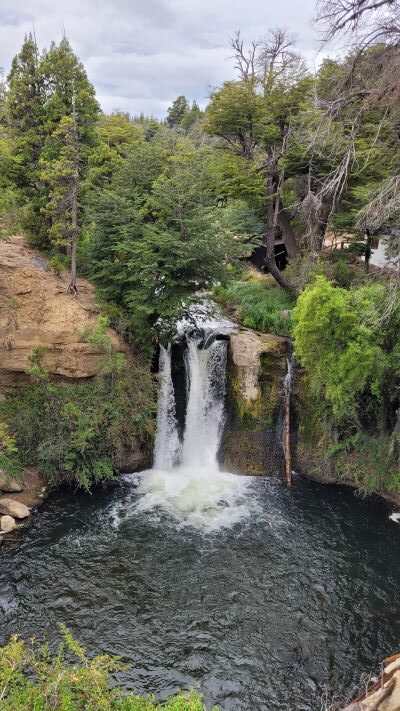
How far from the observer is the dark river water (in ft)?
30.9

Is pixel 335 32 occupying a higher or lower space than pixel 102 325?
higher

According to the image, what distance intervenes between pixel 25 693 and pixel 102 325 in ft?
36.0

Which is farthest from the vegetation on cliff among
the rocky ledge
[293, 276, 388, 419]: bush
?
the rocky ledge

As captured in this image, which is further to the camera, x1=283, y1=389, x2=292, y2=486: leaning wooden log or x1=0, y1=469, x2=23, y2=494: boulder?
x1=283, y1=389, x2=292, y2=486: leaning wooden log

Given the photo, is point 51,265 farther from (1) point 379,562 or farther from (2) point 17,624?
(1) point 379,562

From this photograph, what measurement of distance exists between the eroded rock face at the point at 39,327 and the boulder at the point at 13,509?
356 cm

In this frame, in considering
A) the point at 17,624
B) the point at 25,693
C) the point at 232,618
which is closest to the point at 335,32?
the point at 25,693

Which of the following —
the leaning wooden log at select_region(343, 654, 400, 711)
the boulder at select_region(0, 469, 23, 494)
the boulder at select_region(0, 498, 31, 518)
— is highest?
the leaning wooden log at select_region(343, 654, 400, 711)

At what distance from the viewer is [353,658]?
384 inches

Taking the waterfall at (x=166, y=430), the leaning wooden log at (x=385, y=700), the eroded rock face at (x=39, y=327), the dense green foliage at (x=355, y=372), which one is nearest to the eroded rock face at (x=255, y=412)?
the dense green foliage at (x=355, y=372)

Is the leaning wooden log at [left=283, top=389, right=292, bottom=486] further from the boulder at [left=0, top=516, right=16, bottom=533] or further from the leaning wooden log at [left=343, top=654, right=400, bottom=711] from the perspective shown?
the leaning wooden log at [left=343, top=654, right=400, bottom=711]

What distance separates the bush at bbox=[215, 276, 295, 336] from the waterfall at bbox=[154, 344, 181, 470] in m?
4.29

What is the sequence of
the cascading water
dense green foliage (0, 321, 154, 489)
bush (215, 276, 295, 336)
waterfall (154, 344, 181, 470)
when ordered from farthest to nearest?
bush (215, 276, 295, 336) < waterfall (154, 344, 181, 470) < the cascading water < dense green foliage (0, 321, 154, 489)

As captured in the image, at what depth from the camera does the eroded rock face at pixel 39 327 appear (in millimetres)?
15148
